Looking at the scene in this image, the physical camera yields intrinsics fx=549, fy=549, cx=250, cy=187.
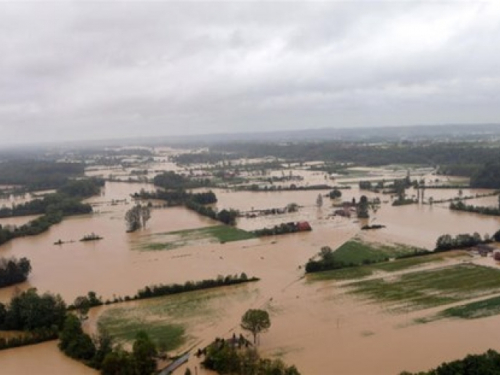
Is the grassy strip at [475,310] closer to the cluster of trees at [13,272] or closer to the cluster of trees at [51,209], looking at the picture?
the cluster of trees at [13,272]

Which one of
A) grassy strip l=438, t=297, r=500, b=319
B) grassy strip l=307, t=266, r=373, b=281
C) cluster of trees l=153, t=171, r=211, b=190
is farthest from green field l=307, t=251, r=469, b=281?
cluster of trees l=153, t=171, r=211, b=190

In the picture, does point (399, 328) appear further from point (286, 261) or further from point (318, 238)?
point (318, 238)

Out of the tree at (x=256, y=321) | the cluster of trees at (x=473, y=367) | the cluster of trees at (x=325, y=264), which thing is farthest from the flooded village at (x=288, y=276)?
the cluster of trees at (x=473, y=367)

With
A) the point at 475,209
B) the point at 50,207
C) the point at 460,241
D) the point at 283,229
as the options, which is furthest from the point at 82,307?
the point at 475,209

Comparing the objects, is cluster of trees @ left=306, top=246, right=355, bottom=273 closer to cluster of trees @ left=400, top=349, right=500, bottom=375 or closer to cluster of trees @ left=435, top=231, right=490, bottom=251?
cluster of trees @ left=435, top=231, right=490, bottom=251

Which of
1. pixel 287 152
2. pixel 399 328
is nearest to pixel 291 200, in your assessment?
pixel 399 328

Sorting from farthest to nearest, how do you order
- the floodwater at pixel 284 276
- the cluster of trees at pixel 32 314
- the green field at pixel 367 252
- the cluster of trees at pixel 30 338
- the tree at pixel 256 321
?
the green field at pixel 367 252 → the cluster of trees at pixel 32 314 → the cluster of trees at pixel 30 338 → the tree at pixel 256 321 → the floodwater at pixel 284 276
